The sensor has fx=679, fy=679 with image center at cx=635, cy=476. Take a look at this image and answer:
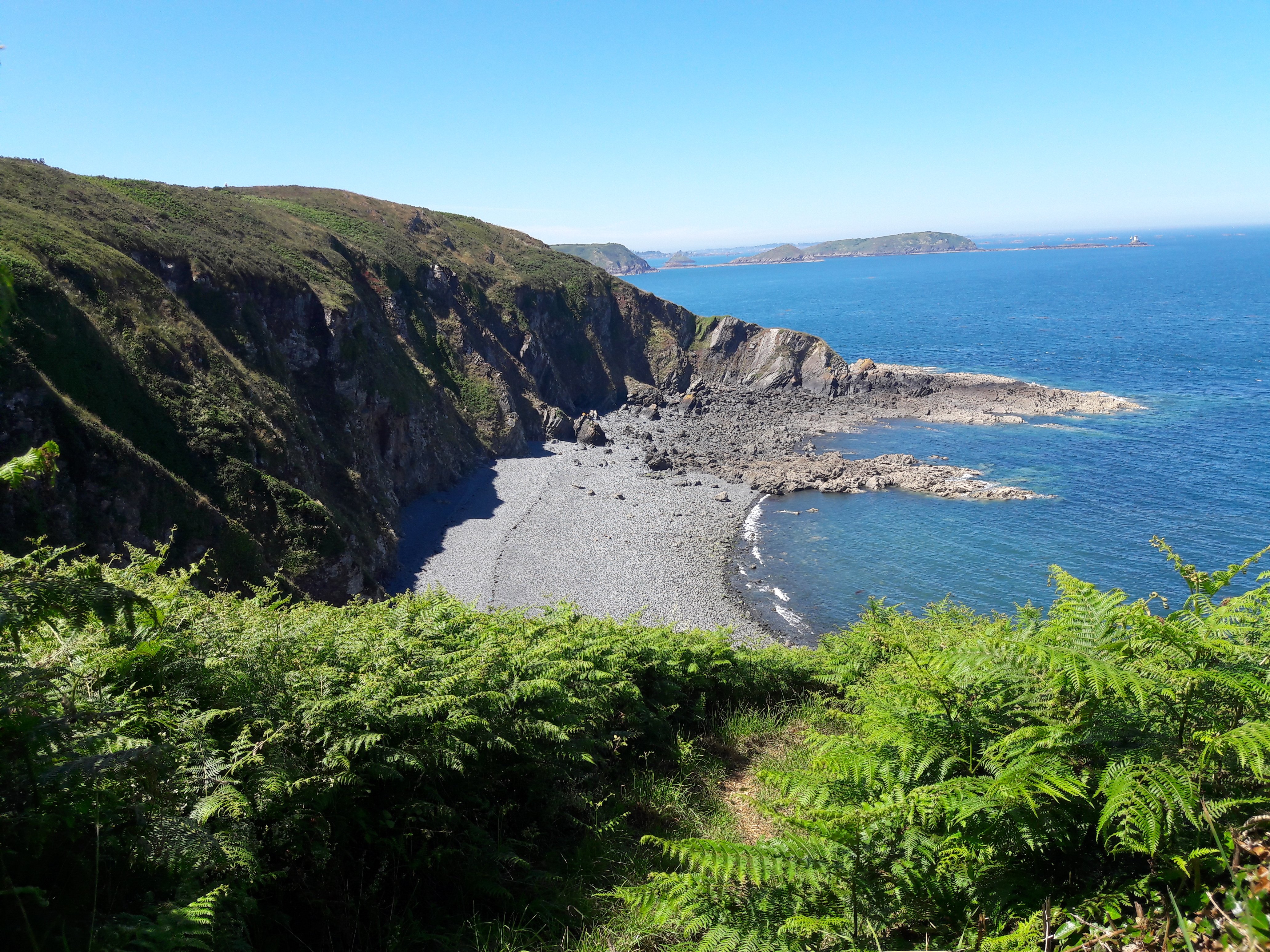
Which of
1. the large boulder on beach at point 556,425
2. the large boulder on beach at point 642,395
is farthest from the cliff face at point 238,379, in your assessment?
the large boulder on beach at point 642,395

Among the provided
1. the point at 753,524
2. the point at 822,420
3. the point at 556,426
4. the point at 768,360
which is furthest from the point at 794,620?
the point at 768,360

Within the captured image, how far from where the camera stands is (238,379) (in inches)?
1240

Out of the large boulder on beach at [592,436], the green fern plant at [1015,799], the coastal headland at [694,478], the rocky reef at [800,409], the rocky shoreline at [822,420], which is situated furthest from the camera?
the large boulder on beach at [592,436]

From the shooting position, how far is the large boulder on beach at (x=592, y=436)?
61.6 metres

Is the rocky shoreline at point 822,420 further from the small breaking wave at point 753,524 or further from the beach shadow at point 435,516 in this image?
the beach shadow at point 435,516

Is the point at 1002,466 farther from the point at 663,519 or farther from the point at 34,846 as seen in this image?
the point at 34,846

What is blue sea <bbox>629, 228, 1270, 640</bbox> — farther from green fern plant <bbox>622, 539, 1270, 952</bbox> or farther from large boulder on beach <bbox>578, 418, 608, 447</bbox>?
large boulder on beach <bbox>578, 418, 608, 447</bbox>

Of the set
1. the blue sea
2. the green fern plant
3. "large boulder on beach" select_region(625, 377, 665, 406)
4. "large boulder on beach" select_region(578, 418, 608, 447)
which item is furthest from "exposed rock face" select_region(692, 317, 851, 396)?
the green fern plant

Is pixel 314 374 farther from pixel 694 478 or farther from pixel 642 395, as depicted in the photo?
pixel 642 395

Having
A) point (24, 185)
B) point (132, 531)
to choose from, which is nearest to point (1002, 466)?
point (132, 531)

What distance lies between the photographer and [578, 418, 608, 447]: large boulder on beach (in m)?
61.6

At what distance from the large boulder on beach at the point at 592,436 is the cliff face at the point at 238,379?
8.64 feet

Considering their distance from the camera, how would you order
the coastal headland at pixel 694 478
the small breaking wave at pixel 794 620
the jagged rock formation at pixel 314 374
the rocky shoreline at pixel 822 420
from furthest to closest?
1. the rocky shoreline at pixel 822 420
2. the coastal headland at pixel 694 478
3. the small breaking wave at pixel 794 620
4. the jagged rock formation at pixel 314 374

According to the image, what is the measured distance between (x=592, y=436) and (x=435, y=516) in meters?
21.2
